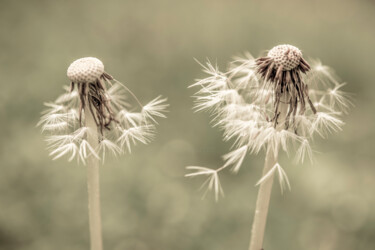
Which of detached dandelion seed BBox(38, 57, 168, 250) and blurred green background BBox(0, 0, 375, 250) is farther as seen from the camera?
blurred green background BBox(0, 0, 375, 250)

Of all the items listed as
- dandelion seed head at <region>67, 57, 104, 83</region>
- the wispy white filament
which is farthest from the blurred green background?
dandelion seed head at <region>67, 57, 104, 83</region>

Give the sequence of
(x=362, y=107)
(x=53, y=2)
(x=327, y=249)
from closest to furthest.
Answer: (x=327, y=249)
(x=362, y=107)
(x=53, y=2)

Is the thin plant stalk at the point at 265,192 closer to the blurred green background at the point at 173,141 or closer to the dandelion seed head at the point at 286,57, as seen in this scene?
the dandelion seed head at the point at 286,57

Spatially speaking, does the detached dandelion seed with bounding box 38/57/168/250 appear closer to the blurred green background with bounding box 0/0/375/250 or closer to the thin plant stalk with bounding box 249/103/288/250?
the thin plant stalk with bounding box 249/103/288/250

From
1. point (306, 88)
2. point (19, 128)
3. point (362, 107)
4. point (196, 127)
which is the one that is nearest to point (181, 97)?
point (196, 127)

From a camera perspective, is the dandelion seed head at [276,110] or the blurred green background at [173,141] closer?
the dandelion seed head at [276,110]

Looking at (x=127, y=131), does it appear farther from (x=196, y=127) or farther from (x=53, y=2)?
(x=53, y=2)

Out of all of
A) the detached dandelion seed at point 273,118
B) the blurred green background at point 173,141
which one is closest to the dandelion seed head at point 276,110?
the detached dandelion seed at point 273,118
